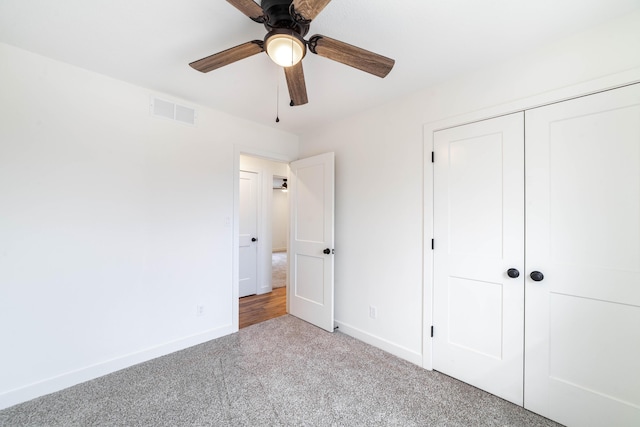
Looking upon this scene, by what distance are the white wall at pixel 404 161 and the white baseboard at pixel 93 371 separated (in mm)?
1603

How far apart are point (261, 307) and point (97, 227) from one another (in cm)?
228

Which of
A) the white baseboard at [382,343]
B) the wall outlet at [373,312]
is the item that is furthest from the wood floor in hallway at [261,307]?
the wall outlet at [373,312]

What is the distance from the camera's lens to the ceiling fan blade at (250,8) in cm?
109

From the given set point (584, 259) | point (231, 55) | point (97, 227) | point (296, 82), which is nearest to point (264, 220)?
point (97, 227)

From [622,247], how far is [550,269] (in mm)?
353

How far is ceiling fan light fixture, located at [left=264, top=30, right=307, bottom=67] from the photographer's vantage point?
4.07ft

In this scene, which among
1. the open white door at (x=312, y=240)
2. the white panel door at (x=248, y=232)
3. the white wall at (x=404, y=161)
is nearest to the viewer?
the white wall at (x=404, y=161)

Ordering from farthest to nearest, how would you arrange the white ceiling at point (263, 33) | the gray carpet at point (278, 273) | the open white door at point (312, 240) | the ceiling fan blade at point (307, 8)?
the gray carpet at point (278, 273)
the open white door at point (312, 240)
the white ceiling at point (263, 33)
the ceiling fan blade at point (307, 8)

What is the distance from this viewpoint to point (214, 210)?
2768mm

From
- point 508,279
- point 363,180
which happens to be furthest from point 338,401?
point 363,180

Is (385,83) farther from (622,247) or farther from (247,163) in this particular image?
(247,163)

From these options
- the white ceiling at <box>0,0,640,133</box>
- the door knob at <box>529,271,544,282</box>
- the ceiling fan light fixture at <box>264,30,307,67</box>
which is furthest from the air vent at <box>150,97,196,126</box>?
the door knob at <box>529,271,544,282</box>

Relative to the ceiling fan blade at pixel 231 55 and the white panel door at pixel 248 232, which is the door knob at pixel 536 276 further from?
the white panel door at pixel 248 232

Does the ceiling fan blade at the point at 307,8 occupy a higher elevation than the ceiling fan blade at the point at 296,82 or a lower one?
→ higher
